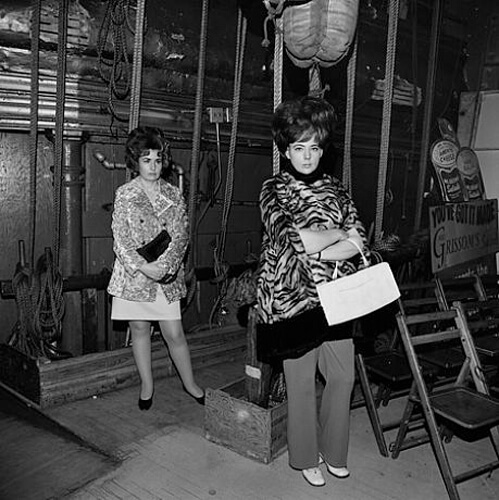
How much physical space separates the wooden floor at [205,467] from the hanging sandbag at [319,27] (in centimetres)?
222

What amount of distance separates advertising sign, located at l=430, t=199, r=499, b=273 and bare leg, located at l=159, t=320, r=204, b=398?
1919 mm

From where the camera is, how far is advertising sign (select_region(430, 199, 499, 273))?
4.55 meters

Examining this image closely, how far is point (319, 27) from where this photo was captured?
3129 mm

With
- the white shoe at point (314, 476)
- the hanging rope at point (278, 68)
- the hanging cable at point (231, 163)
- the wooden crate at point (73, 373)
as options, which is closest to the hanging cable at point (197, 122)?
the hanging cable at point (231, 163)

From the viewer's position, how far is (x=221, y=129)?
552 cm

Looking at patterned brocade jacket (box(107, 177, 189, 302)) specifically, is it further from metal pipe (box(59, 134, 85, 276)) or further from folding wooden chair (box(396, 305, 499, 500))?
folding wooden chair (box(396, 305, 499, 500))

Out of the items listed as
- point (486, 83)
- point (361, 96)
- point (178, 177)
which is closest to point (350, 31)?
point (178, 177)

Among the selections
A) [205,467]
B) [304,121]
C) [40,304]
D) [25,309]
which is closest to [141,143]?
[304,121]

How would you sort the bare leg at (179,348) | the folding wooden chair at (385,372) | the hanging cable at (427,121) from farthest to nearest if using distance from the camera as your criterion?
the hanging cable at (427,121)
the bare leg at (179,348)
the folding wooden chair at (385,372)

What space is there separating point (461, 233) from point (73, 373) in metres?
3.17

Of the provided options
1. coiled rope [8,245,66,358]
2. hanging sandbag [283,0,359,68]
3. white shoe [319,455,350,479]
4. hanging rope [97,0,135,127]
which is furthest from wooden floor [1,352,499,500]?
hanging rope [97,0,135,127]

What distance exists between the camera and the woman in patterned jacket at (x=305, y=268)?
9.21 ft

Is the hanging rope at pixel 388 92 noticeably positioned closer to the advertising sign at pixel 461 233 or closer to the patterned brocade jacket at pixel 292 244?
the advertising sign at pixel 461 233

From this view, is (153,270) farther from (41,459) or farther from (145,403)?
(41,459)
